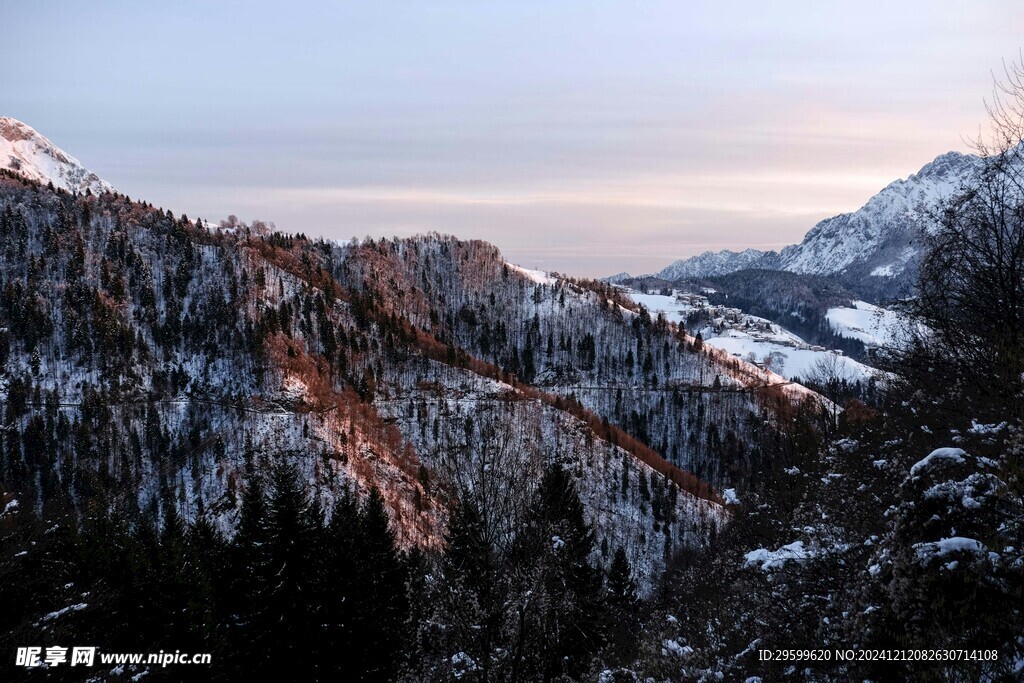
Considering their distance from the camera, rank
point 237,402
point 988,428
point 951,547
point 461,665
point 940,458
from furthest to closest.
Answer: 1. point 237,402
2. point 461,665
3. point 988,428
4. point 940,458
5. point 951,547

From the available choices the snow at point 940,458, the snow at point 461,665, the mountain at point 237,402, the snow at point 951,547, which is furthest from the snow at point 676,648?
the mountain at point 237,402

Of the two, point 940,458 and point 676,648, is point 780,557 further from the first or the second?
point 940,458

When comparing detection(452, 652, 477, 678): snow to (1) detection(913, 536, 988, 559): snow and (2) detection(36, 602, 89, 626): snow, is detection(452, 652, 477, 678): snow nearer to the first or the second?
(2) detection(36, 602, 89, 626): snow

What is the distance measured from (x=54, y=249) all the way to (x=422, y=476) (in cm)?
13022

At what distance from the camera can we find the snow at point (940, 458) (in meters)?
14.3

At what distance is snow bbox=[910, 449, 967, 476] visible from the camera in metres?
14.3

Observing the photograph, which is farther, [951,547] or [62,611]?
[62,611]

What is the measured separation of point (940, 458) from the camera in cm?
1525

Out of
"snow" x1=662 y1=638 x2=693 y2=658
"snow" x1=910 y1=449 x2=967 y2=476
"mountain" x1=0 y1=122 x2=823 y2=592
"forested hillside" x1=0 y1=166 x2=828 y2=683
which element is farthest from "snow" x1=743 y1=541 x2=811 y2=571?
"mountain" x1=0 y1=122 x2=823 y2=592

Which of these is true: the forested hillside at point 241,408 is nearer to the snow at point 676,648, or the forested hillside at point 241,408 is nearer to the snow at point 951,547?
the snow at point 676,648

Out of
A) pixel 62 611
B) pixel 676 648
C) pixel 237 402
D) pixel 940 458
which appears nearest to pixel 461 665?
pixel 676 648

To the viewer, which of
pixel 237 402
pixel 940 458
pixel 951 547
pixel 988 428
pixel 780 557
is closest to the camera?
pixel 951 547

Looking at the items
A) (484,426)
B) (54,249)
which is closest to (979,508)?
(484,426)

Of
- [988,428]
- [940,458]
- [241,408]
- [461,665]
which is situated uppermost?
[988,428]
